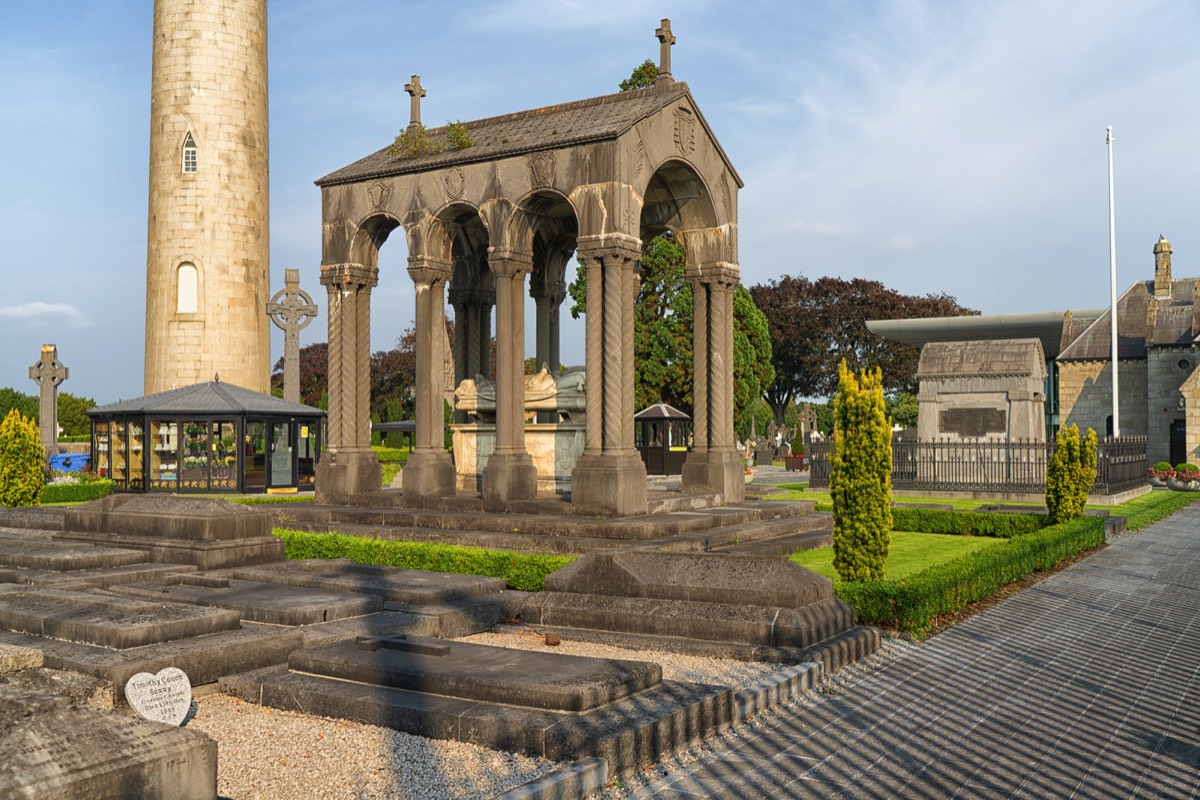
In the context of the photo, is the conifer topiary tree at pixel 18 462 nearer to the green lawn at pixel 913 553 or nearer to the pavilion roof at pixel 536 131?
the pavilion roof at pixel 536 131

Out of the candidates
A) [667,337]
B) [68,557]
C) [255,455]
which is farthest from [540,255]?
[667,337]

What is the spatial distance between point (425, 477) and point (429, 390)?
65.5 inches

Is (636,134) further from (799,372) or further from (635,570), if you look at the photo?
(799,372)

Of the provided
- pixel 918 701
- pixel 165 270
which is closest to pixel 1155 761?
pixel 918 701

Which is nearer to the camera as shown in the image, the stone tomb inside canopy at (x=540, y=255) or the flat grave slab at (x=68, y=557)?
the flat grave slab at (x=68, y=557)

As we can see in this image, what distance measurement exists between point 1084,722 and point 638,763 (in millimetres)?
3655

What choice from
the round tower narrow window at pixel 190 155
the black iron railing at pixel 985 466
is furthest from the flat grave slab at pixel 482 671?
the round tower narrow window at pixel 190 155

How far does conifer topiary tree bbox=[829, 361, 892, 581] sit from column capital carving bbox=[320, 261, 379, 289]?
11405 millimetres

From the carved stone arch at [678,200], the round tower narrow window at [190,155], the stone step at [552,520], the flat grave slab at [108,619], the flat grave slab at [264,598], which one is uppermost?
the round tower narrow window at [190,155]

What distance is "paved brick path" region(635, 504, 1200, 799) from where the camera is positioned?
631 centimetres

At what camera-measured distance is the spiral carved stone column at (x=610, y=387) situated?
637 inches

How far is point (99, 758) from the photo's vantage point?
4.62m

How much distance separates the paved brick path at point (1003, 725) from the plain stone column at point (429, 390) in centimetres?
1007

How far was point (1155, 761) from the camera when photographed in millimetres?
6848
